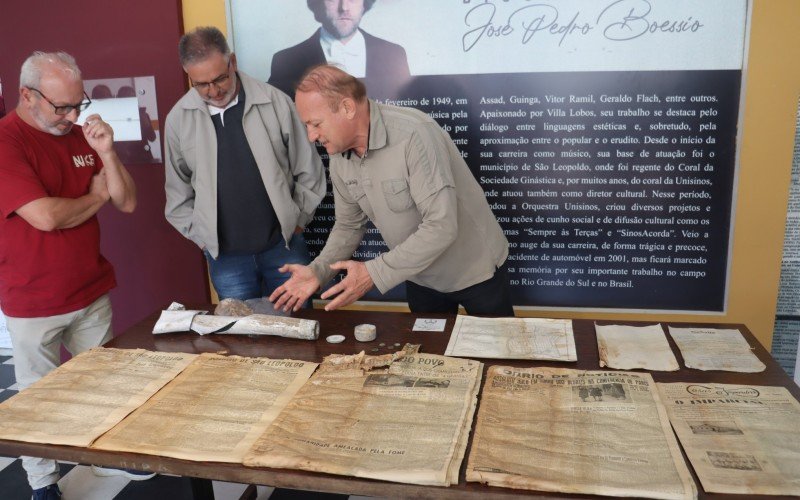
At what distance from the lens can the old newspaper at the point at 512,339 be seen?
5.87 feet

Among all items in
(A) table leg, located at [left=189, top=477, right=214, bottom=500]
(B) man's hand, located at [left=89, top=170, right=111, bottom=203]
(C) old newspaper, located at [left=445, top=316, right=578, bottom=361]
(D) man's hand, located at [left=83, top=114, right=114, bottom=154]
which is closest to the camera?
(C) old newspaper, located at [left=445, top=316, right=578, bottom=361]

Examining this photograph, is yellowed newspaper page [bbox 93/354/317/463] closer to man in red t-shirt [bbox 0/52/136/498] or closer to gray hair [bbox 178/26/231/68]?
man in red t-shirt [bbox 0/52/136/498]

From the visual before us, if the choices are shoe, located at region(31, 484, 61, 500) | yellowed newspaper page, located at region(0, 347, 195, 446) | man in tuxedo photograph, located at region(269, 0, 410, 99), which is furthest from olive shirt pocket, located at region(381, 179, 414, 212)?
shoe, located at region(31, 484, 61, 500)

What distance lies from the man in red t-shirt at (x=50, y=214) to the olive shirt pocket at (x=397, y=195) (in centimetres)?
113

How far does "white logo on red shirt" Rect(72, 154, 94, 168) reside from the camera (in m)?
2.47

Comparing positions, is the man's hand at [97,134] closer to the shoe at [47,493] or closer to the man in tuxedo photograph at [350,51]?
the man in tuxedo photograph at [350,51]

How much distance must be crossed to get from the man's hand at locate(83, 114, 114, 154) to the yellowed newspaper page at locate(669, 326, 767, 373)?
7.01 ft

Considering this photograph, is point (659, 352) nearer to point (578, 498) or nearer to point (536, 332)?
point (536, 332)

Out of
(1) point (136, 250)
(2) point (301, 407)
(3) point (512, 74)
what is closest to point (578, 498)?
(2) point (301, 407)

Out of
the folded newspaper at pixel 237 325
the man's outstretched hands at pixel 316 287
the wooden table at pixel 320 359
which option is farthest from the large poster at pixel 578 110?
the folded newspaper at pixel 237 325

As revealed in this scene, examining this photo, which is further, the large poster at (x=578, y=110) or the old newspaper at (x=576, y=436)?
the large poster at (x=578, y=110)

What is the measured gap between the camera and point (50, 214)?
2.25 m

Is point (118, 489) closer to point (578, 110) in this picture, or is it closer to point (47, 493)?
point (47, 493)

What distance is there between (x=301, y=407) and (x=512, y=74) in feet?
6.52
